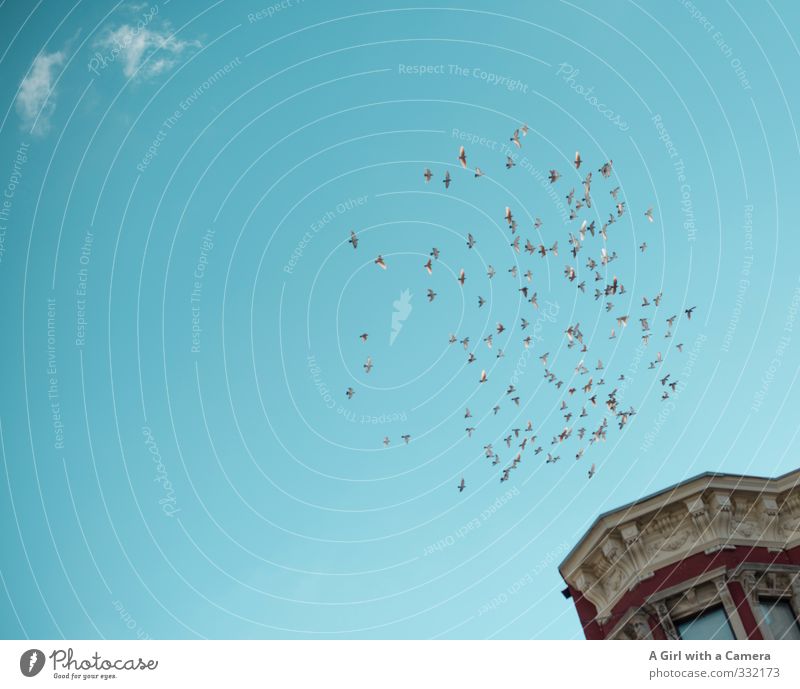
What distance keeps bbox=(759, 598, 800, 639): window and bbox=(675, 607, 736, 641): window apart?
105 centimetres

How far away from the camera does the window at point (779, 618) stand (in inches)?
917

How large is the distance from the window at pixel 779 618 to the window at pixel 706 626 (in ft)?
3.46

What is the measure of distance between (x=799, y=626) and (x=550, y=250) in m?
12.7

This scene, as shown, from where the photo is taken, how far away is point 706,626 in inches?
941

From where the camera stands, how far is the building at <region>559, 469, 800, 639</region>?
77.8ft

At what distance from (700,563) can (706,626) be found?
174 centimetres

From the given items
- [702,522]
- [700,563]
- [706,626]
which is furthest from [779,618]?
[702,522]

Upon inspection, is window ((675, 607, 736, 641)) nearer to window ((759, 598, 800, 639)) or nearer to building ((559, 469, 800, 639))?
building ((559, 469, 800, 639))

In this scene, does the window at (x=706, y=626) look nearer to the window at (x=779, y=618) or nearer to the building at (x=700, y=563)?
the building at (x=700, y=563)

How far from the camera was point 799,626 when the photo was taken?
2352cm
